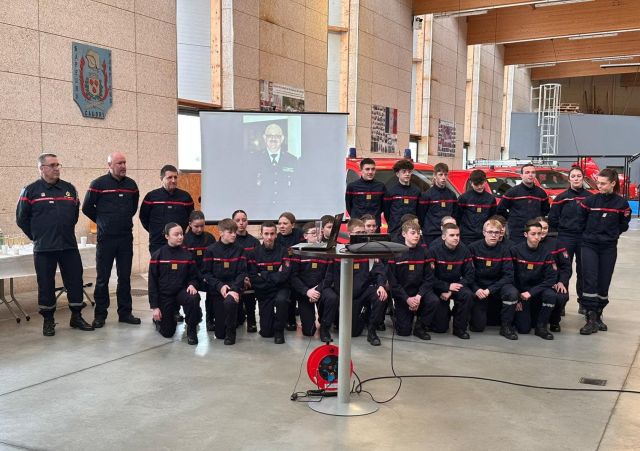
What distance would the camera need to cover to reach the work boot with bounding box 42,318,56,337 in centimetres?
602

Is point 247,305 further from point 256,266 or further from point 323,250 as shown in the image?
point 323,250

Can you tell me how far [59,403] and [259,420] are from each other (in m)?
1.46

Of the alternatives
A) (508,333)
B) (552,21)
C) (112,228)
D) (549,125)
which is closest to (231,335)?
(112,228)

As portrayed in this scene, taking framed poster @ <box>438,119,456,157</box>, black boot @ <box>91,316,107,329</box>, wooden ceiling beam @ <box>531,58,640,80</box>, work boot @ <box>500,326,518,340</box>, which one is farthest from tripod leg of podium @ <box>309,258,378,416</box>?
wooden ceiling beam @ <box>531,58,640,80</box>

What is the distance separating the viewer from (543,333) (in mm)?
6176

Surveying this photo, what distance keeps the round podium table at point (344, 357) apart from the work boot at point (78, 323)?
314 cm

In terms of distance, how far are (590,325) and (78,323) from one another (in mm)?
5431

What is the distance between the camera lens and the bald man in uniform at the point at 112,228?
6.49 m

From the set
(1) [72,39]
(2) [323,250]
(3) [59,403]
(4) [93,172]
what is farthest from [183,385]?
(1) [72,39]

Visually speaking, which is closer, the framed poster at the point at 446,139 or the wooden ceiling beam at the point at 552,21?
the wooden ceiling beam at the point at 552,21

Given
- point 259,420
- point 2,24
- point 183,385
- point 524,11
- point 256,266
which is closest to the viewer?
point 259,420

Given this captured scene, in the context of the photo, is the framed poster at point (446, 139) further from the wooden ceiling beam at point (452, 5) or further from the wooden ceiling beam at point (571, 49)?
the wooden ceiling beam at point (571, 49)

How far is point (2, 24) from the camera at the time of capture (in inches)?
286

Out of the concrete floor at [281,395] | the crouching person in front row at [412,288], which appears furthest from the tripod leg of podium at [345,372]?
the crouching person in front row at [412,288]
